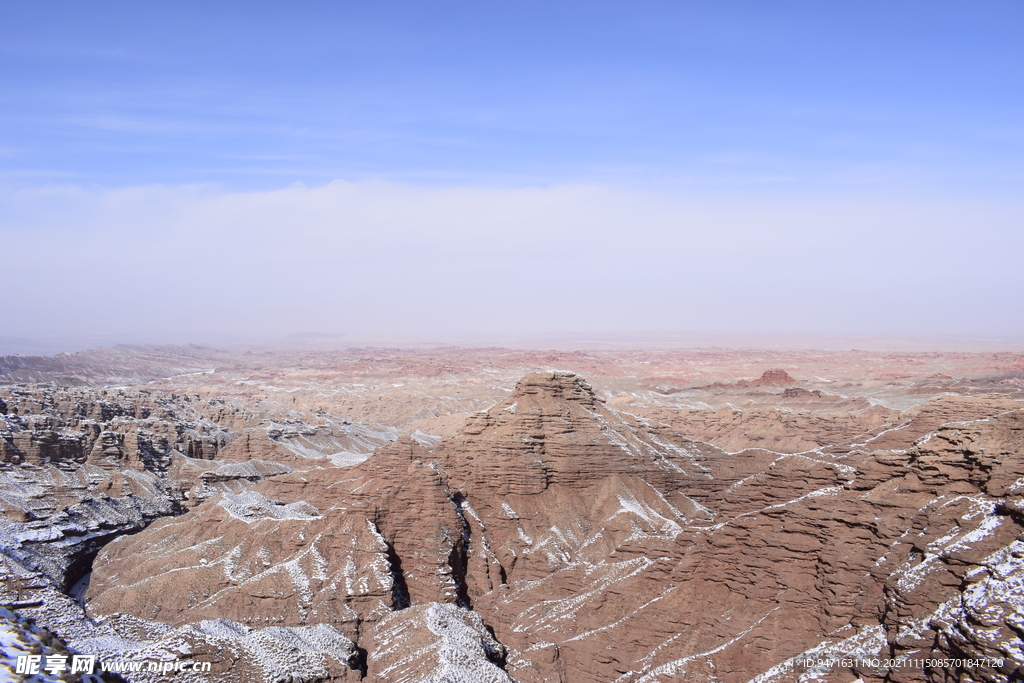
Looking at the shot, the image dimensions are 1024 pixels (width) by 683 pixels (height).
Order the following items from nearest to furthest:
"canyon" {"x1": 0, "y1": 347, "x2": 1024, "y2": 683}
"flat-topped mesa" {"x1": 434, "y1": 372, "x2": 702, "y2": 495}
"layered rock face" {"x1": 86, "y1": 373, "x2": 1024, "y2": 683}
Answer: "layered rock face" {"x1": 86, "y1": 373, "x2": 1024, "y2": 683} → "canyon" {"x1": 0, "y1": 347, "x2": 1024, "y2": 683} → "flat-topped mesa" {"x1": 434, "y1": 372, "x2": 702, "y2": 495}

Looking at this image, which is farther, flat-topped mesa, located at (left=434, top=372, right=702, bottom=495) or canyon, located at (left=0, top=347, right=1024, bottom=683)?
flat-topped mesa, located at (left=434, top=372, right=702, bottom=495)

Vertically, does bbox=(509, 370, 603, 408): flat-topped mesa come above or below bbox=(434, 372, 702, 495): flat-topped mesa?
above

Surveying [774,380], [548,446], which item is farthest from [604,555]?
[774,380]

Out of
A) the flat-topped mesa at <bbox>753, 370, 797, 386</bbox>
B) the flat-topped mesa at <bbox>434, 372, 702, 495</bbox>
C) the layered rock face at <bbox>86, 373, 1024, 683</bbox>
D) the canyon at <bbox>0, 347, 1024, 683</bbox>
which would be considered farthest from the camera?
the flat-topped mesa at <bbox>753, 370, 797, 386</bbox>

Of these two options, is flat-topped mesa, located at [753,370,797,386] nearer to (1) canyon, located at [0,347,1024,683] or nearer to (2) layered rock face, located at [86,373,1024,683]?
(1) canyon, located at [0,347,1024,683]

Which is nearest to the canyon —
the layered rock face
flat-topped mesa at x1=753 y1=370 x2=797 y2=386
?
the layered rock face

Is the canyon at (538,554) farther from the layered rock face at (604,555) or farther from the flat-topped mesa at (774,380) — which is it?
the flat-topped mesa at (774,380)
